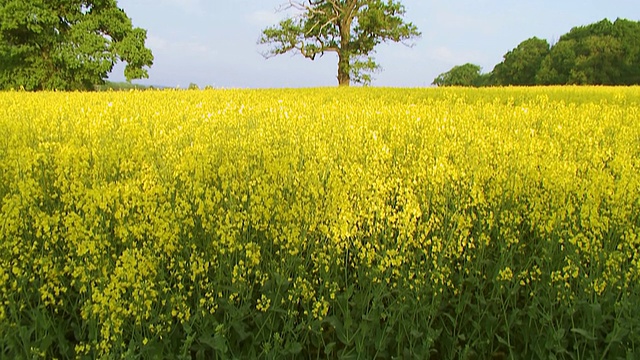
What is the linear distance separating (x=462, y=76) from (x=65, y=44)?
248 ft

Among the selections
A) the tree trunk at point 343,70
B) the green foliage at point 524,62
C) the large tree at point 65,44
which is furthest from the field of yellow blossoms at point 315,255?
the green foliage at point 524,62

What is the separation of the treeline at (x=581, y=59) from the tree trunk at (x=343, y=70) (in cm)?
2508

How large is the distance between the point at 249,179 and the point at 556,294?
2327 millimetres

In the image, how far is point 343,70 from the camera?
3241 cm

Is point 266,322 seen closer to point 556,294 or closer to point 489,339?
point 489,339

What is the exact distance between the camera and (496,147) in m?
5.60

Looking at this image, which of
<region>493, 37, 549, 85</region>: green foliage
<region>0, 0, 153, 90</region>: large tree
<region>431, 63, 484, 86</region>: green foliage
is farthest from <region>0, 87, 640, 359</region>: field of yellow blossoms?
<region>431, 63, 484, 86</region>: green foliage

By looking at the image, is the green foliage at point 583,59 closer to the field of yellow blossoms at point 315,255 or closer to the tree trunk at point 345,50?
the tree trunk at point 345,50

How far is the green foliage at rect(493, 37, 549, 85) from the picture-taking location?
61.6m

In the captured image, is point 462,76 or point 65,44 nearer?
point 65,44

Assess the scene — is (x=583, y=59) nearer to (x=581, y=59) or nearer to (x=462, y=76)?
(x=581, y=59)

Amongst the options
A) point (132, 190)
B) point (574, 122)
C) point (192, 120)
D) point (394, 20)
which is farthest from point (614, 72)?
point (132, 190)

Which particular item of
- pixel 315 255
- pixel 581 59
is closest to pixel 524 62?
pixel 581 59

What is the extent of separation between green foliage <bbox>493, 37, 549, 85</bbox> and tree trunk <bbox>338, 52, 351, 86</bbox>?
34489 mm
